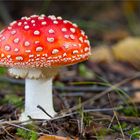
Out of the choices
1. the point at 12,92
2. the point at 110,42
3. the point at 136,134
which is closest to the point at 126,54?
the point at 110,42

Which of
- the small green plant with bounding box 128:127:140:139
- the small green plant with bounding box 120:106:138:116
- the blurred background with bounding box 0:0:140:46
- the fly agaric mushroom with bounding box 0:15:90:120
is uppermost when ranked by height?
the blurred background with bounding box 0:0:140:46

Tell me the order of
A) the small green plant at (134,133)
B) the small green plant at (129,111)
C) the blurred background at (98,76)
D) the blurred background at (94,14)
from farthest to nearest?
the blurred background at (94,14) < the small green plant at (129,111) < the blurred background at (98,76) < the small green plant at (134,133)

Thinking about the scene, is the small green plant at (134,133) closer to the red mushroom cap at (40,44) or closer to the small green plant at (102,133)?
the small green plant at (102,133)

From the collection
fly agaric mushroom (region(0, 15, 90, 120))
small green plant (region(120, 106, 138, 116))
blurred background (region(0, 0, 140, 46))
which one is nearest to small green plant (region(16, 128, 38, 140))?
fly agaric mushroom (region(0, 15, 90, 120))

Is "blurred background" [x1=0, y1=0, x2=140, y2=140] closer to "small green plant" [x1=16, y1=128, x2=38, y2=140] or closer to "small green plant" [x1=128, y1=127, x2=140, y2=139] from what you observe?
"small green plant" [x1=128, y1=127, x2=140, y2=139]

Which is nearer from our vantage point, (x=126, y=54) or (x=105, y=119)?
(x=105, y=119)

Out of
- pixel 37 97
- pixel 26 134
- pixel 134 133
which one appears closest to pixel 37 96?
pixel 37 97

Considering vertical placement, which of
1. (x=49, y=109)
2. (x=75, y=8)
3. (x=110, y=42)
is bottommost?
(x=49, y=109)

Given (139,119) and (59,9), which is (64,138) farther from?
(59,9)

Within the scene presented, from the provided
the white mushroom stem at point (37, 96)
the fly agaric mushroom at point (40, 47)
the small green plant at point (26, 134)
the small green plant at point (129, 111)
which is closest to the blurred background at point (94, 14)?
the small green plant at point (129, 111)
